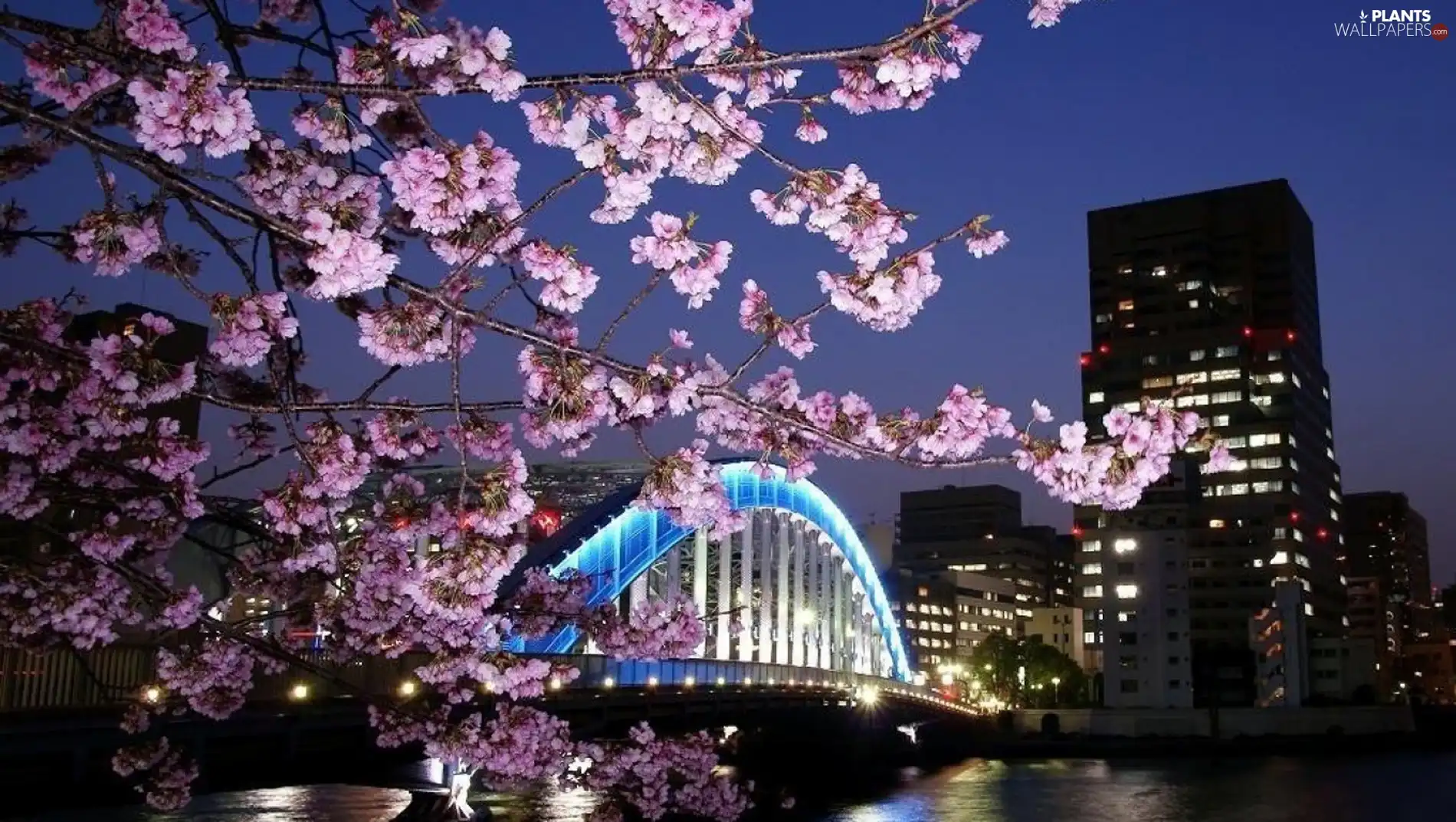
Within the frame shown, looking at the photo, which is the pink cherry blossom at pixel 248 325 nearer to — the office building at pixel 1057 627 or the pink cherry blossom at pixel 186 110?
the pink cherry blossom at pixel 186 110

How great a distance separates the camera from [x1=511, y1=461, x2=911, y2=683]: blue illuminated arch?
43.2 metres

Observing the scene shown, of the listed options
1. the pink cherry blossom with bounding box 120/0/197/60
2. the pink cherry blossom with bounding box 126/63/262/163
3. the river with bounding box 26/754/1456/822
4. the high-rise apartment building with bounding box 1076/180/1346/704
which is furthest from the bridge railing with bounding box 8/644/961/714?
the high-rise apartment building with bounding box 1076/180/1346/704

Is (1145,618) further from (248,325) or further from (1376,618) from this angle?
(248,325)

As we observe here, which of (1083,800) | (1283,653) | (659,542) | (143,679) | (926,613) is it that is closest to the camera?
(143,679)

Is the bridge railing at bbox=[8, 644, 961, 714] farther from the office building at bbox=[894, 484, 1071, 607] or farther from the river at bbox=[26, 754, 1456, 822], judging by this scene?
the office building at bbox=[894, 484, 1071, 607]

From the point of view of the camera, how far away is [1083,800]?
4672 cm

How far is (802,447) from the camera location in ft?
27.1

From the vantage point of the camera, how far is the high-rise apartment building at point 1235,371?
109 metres

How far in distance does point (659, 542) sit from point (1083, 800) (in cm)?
1822

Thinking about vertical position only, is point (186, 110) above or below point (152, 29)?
below

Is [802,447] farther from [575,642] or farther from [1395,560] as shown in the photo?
[1395,560]

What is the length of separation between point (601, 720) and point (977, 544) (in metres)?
124

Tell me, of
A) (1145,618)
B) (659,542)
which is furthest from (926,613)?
(659,542)

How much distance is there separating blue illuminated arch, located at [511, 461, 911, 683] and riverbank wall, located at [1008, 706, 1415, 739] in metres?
12.5
